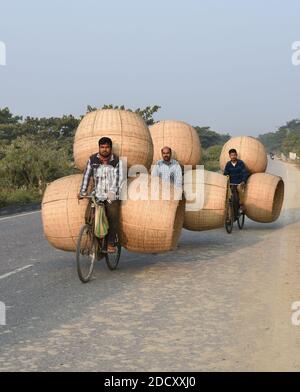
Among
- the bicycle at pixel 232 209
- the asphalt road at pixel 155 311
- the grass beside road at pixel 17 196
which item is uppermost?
the bicycle at pixel 232 209

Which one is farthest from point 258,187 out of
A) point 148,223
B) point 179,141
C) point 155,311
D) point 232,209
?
point 155,311

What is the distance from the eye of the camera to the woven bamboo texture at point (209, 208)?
1055 cm

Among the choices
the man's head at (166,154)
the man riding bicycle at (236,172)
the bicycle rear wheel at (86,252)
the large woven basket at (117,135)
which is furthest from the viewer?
the man riding bicycle at (236,172)

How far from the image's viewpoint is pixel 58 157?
1049 inches

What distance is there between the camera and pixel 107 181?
8.03 meters

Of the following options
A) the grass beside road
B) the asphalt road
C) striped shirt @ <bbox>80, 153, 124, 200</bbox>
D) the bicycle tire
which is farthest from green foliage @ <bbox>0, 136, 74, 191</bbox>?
striped shirt @ <bbox>80, 153, 124, 200</bbox>

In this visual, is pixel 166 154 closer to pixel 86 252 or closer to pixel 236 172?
pixel 86 252

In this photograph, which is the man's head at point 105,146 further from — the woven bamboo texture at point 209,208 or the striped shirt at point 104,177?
the woven bamboo texture at point 209,208

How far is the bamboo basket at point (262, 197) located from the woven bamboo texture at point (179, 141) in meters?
2.28

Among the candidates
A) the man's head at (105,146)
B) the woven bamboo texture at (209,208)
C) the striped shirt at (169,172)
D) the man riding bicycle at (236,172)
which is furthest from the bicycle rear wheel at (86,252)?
the man riding bicycle at (236,172)

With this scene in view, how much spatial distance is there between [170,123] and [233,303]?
5534 mm

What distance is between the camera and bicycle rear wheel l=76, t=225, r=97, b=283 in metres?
7.54

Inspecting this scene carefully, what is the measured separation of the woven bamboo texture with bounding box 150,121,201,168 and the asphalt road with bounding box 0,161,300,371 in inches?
72.0

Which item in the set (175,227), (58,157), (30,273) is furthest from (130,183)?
(58,157)
